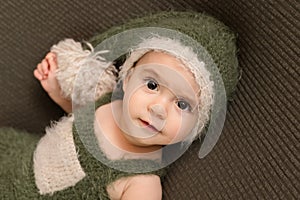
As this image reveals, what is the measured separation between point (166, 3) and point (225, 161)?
0.34m

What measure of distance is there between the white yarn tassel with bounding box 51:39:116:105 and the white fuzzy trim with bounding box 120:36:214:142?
13 cm

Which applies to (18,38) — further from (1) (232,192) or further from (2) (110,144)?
(1) (232,192)

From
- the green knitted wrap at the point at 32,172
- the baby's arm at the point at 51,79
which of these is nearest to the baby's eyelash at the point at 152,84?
the green knitted wrap at the point at 32,172

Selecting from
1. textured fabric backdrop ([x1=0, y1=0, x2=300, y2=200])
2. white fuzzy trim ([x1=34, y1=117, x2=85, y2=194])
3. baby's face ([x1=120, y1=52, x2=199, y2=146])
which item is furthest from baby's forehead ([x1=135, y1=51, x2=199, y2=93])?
white fuzzy trim ([x1=34, y1=117, x2=85, y2=194])

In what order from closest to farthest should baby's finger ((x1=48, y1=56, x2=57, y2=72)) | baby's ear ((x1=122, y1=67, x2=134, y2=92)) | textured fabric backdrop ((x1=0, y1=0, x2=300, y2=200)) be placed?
1. textured fabric backdrop ((x1=0, y1=0, x2=300, y2=200))
2. baby's ear ((x1=122, y1=67, x2=134, y2=92))
3. baby's finger ((x1=48, y1=56, x2=57, y2=72))

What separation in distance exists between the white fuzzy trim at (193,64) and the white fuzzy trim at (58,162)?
0.67ft

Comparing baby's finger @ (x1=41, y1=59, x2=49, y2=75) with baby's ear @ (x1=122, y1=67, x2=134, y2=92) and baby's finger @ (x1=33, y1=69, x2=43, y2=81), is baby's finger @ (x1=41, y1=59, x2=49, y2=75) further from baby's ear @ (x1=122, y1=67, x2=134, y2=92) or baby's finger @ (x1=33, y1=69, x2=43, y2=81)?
baby's ear @ (x1=122, y1=67, x2=134, y2=92)

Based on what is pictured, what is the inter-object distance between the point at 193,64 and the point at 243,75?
5.2 inches

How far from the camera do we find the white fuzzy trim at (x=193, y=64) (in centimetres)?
87

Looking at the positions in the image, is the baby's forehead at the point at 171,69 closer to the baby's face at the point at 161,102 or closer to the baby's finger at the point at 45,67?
the baby's face at the point at 161,102

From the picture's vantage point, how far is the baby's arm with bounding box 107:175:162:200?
3.02 feet

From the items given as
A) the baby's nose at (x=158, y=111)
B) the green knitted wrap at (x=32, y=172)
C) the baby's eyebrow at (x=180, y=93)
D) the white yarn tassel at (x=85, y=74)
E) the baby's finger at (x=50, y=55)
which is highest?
the baby's eyebrow at (x=180, y=93)

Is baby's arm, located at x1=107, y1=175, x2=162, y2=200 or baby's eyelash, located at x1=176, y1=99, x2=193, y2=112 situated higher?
baby's eyelash, located at x1=176, y1=99, x2=193, y2=112

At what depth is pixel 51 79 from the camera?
1.11 metres
